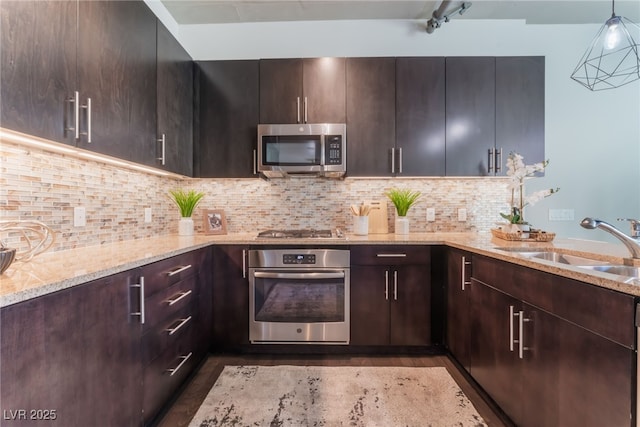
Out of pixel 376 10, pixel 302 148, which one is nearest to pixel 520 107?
pixel 376 10

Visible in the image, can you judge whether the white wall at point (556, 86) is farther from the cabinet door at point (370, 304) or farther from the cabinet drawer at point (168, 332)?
the cabinet drawer at point (168, 332)

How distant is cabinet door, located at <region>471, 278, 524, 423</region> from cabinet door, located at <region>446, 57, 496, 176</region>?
1.17m

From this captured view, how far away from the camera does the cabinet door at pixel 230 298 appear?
2.17 m

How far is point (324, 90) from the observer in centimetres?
243

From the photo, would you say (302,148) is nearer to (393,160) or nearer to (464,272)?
(393,160)

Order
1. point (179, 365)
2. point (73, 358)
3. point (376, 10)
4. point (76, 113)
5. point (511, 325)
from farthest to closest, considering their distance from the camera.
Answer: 1. point (376, 10)
2. point (179, 365)
3. point (511, 325)
4. point (76, 113)
5. point (73, 358)

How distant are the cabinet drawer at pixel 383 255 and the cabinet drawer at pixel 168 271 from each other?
3.71 feet

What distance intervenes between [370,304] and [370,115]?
1.56 metres

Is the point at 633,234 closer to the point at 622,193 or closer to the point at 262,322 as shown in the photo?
the point at 622,193

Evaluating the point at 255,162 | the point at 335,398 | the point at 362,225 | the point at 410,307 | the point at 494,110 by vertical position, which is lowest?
the point at 335,398

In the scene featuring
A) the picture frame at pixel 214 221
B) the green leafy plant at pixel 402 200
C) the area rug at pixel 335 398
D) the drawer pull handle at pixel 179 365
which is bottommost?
the area rug at pixel 335 398

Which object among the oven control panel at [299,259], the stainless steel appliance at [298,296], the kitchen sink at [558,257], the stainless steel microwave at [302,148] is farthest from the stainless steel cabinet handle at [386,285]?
the stainless steel microwave at [302,148]

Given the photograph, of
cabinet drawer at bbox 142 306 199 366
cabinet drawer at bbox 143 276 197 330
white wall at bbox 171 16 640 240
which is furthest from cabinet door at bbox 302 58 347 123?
cabinet drawer at bbox 142 306 199 366

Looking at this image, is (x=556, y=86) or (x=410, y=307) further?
(x=556, y=86)
